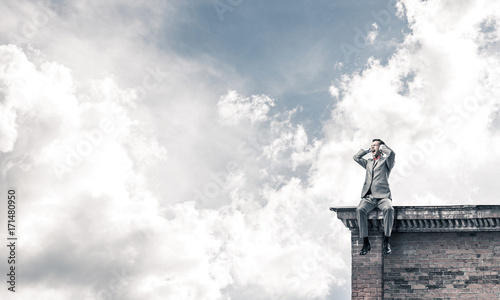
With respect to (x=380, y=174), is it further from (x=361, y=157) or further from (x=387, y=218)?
(x=387, y=218)

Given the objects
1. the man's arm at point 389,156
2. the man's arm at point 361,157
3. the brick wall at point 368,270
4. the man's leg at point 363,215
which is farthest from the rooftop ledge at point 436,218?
the man's arm at point 361,157

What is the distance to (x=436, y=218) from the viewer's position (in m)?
16.4

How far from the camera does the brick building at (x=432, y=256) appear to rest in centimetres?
1606

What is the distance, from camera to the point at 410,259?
16.6m

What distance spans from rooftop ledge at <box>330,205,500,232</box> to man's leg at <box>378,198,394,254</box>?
22cm

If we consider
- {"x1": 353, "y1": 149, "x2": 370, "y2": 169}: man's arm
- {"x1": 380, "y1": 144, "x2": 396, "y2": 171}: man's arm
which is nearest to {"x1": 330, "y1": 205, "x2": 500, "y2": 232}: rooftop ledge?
{"x1": 380, "y1": 144, "x2": 396, "y2": 171}: man's arm

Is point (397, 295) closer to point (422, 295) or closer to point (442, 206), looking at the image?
point (422, 295)

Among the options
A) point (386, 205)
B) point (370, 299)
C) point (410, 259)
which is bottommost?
point (370, 299)

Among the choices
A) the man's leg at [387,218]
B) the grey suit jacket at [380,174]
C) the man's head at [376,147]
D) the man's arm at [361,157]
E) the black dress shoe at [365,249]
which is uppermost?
the man's head at [376,147]

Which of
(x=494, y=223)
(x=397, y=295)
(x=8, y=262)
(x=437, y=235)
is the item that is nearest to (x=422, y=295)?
(x=397, y=295)

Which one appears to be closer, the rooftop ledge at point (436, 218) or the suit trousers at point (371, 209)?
the rooftop ledge at point (436, 218)

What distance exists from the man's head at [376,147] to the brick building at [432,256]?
1.63 meters

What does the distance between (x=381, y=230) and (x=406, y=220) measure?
0.72 metres

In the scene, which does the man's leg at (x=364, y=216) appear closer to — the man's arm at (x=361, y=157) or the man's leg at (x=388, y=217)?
the man's leg at (x=388, y=217)
